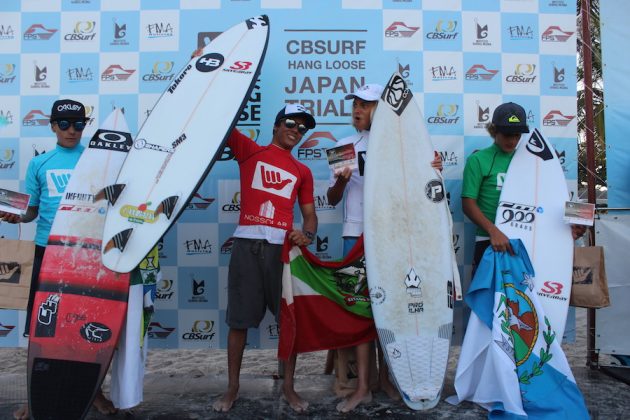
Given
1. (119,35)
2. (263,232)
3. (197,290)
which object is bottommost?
(197,290)

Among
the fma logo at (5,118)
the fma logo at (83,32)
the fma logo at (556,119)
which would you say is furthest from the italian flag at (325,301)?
the fma logo at (5,118)

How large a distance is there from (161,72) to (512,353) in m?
3.03

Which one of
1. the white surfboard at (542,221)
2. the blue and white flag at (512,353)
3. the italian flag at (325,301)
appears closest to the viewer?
the blue and white flag at (512,353)

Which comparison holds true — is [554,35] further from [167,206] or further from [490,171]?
[167,206]

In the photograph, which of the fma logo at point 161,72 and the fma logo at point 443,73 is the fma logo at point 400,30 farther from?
the fma logo at point 161,72

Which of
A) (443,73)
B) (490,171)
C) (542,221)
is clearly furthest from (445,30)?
(542,221)

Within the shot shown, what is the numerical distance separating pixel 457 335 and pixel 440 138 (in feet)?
4.80

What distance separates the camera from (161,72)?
375 cm

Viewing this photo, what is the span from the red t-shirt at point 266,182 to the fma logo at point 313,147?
53 cm

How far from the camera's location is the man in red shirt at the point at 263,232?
3.04 m

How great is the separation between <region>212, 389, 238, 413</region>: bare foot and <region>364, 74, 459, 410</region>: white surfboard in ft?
3.13

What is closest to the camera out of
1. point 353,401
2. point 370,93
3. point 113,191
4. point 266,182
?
point 113,191

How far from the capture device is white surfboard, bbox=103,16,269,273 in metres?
2.87

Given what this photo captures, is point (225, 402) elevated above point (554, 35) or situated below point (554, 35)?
below
